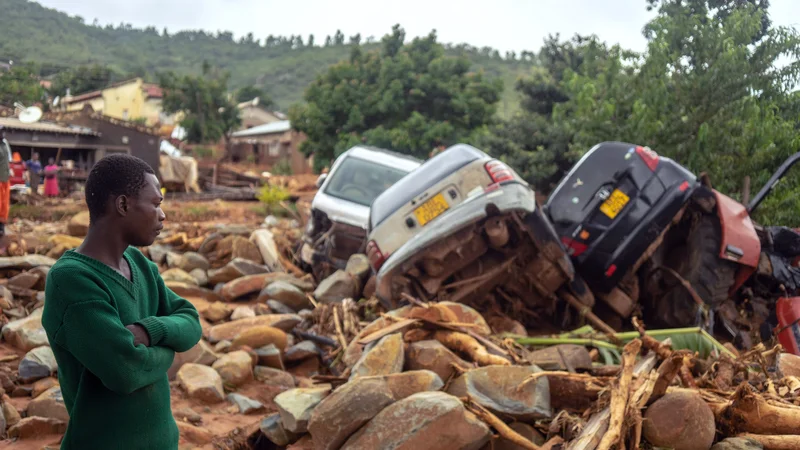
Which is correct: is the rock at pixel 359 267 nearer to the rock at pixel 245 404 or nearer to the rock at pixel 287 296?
the rock at pixel 287 296

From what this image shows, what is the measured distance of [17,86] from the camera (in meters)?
17.3

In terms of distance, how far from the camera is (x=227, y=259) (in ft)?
34.4

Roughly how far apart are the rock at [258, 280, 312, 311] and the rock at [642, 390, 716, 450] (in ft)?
16.7

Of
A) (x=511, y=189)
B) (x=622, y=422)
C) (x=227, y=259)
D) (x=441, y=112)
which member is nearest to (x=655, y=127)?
(x=511, y=189)

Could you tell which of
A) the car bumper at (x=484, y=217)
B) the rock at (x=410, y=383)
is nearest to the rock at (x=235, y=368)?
the car bumper at (x=484, y=217)

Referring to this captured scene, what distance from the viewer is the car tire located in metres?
6.09

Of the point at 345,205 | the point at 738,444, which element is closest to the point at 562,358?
the point at 738,444

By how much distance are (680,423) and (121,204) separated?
8.85 feet

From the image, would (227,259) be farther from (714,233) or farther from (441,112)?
(441,112)

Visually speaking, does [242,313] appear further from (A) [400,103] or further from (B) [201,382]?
(A) [400,103]

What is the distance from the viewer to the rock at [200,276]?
9086 mm

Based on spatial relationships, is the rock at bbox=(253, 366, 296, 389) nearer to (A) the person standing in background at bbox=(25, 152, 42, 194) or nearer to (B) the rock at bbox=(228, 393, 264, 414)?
(B) the rock at bbox=(228, 393, 264, 414)

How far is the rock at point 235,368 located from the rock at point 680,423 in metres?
3.30

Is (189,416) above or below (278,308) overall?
above
